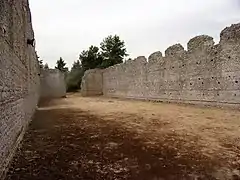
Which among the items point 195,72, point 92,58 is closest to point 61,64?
point 92,58

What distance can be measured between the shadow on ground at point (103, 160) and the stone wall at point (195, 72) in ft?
21.1

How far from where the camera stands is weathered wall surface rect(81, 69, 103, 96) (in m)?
30.0

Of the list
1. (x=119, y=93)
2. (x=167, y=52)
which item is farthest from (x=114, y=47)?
(x=167, y=52)

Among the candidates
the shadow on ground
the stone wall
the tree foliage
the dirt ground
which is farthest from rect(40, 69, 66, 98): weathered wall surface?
the shadow on ground

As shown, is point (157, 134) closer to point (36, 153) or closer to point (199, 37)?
point (36, 153)

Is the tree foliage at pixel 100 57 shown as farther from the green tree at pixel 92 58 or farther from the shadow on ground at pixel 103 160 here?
the shadow on ground at pixel 103 160

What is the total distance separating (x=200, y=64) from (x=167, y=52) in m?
3.11

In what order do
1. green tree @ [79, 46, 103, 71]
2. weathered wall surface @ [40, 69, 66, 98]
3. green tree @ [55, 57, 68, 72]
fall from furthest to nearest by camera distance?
green tree @ [55, 57, 68, 72], green tree @ [79, 46, 103, 71], weathered wall surface @ [40, 69, 66, 98]

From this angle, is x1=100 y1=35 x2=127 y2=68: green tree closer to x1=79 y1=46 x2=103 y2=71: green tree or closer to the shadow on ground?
x1=79 y1=46 x2=103 y2=71: green tree

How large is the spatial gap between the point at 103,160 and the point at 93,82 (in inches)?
1025

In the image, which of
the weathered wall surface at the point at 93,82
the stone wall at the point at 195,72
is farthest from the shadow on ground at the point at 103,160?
the weathered wall surface at the point at 93,82

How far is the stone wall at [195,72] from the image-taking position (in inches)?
431

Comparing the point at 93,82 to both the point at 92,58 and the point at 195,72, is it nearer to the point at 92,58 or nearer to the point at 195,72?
the point at 92,58

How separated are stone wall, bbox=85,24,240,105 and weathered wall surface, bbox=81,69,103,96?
1002 cm
